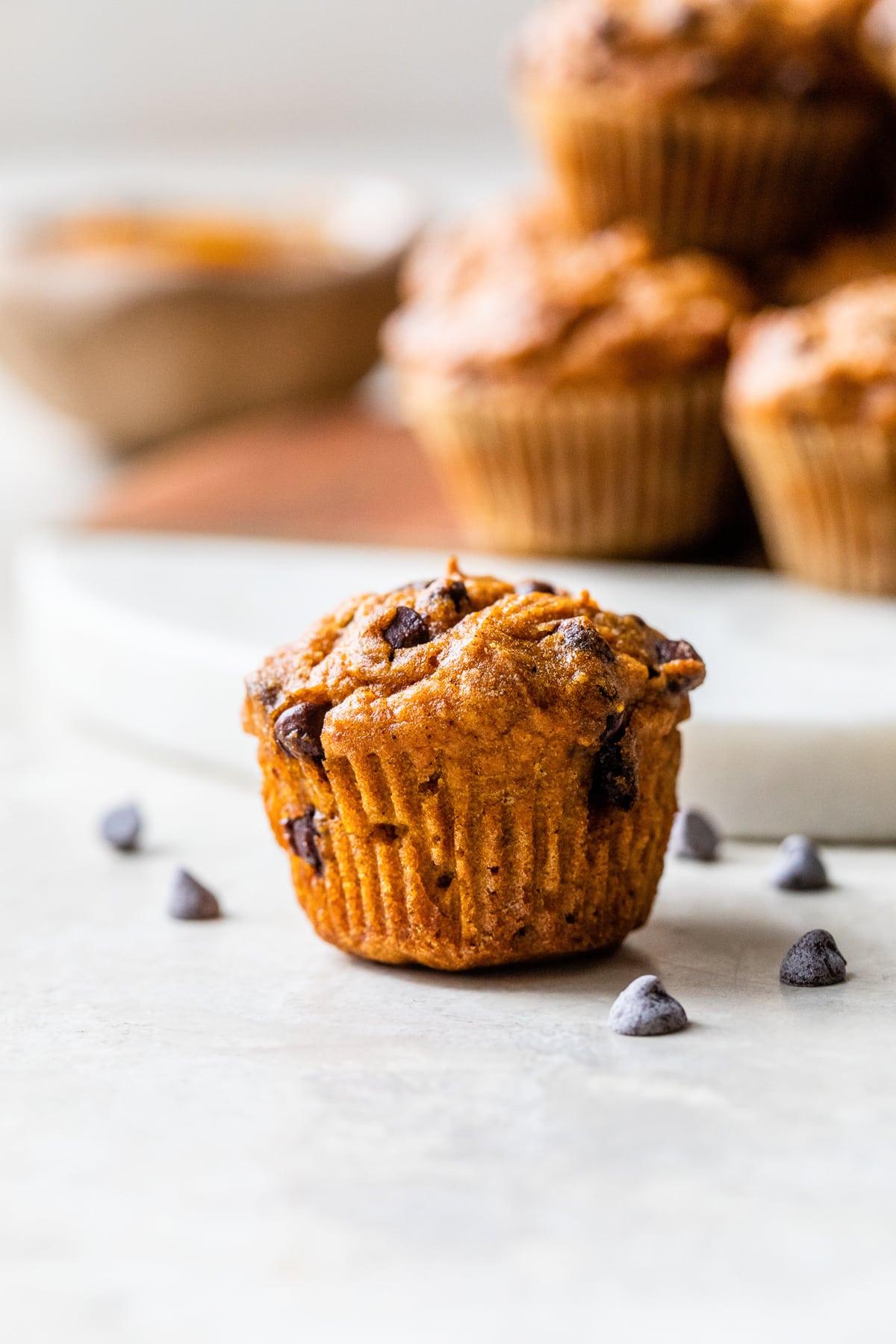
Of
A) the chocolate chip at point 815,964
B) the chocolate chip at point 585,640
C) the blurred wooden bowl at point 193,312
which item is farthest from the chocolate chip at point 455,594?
→ the blurred wooden bowl at point 193,312

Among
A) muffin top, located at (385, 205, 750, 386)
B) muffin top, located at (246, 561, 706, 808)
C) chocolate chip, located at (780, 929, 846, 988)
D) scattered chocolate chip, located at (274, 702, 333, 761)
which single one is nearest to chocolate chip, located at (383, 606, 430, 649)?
muffin top, located at (246, 561, 706, 808)

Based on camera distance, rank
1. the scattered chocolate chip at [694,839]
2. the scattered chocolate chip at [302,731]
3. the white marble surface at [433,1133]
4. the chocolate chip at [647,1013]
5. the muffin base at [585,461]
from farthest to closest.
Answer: the muffin base at [585,461], the scattered chocolate chip at [694,839], the scattered chocolate chip at [302,731], the chocolate chip at [647,1013], the white marble surface at [433,1133]

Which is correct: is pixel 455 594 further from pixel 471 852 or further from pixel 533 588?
pixel 471 852

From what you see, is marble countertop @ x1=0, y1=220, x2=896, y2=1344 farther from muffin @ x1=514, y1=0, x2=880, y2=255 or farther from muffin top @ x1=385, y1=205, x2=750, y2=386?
muffin @ x1=514, y1=0, x2=880, y2=255

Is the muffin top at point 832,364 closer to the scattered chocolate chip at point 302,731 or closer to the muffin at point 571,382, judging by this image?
the muffin at point 571,382

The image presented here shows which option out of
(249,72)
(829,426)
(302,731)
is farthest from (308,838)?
(249,72)

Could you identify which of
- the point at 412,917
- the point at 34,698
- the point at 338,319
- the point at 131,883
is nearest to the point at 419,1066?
the point at 412,917
